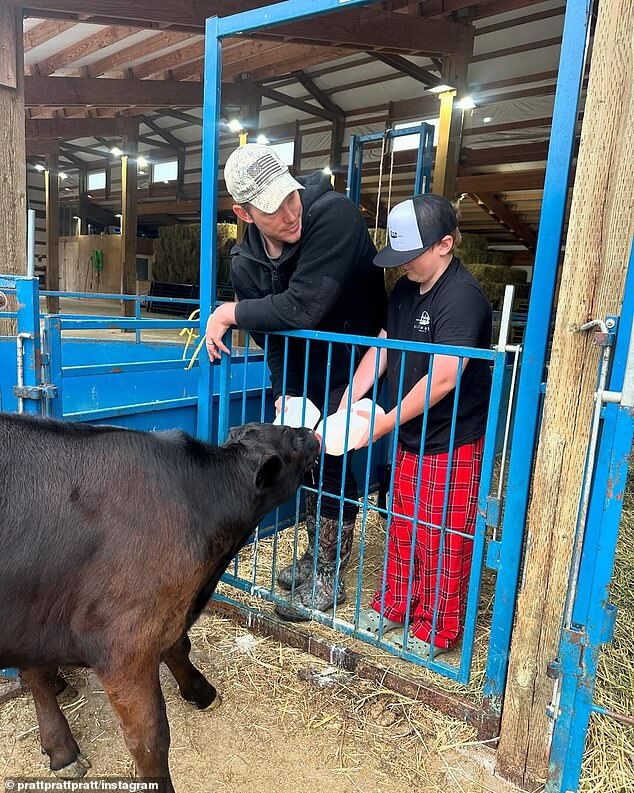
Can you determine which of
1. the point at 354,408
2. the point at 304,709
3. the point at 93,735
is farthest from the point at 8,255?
the point at 304,709

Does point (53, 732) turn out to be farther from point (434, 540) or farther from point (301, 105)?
point (301, 105)

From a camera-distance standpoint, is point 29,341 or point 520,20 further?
point 520,20

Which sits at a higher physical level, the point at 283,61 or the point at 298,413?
the point at 283,61

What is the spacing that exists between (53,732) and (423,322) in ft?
6.89

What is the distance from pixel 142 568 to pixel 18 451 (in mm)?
512

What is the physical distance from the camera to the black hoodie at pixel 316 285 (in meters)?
2.53

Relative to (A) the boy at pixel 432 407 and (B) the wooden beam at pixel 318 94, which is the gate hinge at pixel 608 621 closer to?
(A) the boy at pixel 432 407

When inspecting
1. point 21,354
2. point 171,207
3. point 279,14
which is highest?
point 171,207

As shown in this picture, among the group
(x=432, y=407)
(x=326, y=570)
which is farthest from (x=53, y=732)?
(x=432, y=407)

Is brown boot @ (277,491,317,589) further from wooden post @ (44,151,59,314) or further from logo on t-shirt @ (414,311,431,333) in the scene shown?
wooden post @ (44,151,59,314)

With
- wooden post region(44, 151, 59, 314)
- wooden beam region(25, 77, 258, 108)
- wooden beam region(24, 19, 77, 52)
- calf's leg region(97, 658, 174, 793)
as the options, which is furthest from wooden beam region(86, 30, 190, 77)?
calf's leg region(97, 658, 174, 793)

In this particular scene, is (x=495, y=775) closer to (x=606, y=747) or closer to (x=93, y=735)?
(x=606, y=747)

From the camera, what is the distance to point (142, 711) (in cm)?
188

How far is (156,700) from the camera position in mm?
1923
